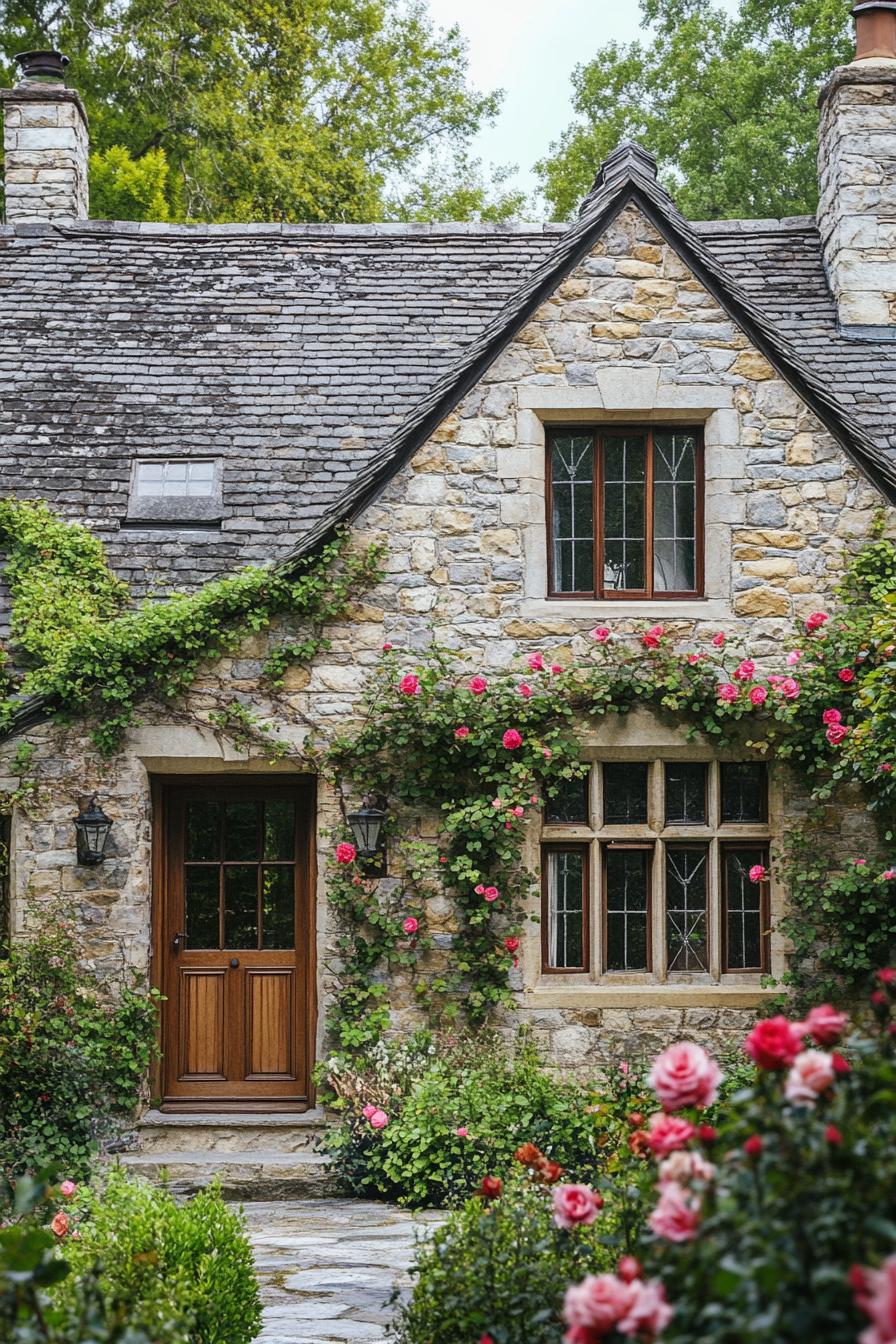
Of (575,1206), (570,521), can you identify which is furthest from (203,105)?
(575,1206)

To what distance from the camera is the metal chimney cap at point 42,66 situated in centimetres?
1259

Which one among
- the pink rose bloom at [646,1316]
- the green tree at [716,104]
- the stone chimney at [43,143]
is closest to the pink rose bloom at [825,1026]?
the pink rose bloom at [646,1316]

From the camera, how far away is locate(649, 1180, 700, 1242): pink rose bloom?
249 cm

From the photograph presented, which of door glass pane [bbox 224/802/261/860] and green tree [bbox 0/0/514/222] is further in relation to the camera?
green tree [bbox 0/0/514/222]

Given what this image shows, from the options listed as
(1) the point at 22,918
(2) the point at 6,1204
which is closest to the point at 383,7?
(1) the point at 22,918

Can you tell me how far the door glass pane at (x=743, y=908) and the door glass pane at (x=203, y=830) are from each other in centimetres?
323

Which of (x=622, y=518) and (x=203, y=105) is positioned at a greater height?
(x=203, y=105)

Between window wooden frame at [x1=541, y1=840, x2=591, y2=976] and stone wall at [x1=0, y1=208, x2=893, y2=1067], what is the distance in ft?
0.41

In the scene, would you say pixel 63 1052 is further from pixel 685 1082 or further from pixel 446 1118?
pixel 685 1082

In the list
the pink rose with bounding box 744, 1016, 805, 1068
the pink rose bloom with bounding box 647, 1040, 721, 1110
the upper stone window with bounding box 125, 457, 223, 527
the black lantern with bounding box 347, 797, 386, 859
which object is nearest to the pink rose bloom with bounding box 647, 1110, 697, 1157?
the pink rose bloom with bounding box 647, 1040, 721, 1110

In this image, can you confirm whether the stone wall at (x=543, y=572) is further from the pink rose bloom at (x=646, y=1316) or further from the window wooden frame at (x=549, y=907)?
the pink rose bloom at (x=646, y=1316)

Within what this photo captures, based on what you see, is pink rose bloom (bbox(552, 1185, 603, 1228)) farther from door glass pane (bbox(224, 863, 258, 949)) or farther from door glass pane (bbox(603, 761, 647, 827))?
door glass pane (bbox(224, 863, 258, 949))

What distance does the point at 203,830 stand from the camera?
9461 mm

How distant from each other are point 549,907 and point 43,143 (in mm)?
7892
